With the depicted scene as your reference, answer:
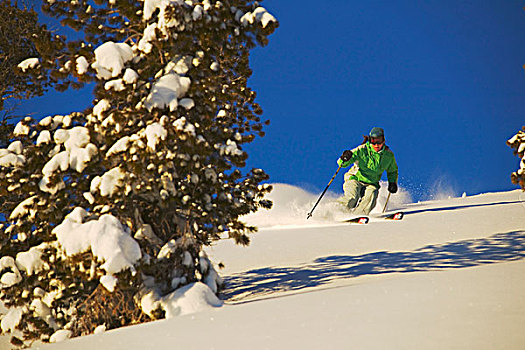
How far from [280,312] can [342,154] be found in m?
9.72

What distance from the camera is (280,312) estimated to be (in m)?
4.35

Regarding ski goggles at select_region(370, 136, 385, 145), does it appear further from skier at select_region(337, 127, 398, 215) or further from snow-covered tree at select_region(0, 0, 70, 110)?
snow-covered tree at select_region(0, 0, 70, 110)

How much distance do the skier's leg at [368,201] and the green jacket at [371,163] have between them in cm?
20

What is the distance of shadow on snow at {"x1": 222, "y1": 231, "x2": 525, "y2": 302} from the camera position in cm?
711

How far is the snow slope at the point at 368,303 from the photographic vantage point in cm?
329

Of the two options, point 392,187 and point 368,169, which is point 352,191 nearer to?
point 368,169

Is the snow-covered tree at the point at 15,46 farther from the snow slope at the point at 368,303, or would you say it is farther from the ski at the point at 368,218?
the ski at the point at 368,218

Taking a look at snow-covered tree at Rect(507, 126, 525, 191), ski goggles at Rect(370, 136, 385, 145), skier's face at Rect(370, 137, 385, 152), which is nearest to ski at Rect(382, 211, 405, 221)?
skier's face at Rect(370, 137, 385, 152)

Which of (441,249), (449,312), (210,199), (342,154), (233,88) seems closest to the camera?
(449,312)

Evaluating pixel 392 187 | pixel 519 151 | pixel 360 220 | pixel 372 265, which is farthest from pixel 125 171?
pixel 392 187

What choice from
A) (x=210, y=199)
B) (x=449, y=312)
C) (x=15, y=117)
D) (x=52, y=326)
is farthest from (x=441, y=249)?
(x=15, y=117)

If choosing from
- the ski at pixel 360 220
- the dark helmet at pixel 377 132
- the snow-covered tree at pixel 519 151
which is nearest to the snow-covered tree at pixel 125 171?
the snow-covered tree at pixel 519 151

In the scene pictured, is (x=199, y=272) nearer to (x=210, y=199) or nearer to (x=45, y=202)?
(x=210, y=199)

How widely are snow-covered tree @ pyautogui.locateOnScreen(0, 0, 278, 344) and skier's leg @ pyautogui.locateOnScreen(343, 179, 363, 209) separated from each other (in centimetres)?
773
